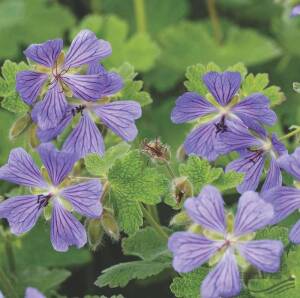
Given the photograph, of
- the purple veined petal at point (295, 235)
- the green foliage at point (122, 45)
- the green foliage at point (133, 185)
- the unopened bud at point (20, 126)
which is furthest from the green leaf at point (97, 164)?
the green foliage at point (122, 45)

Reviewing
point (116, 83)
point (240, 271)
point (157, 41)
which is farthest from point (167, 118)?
point (240, 271)

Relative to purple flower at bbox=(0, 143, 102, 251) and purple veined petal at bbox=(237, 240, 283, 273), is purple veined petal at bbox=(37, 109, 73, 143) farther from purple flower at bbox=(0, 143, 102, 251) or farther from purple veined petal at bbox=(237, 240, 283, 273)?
purple veined petal at bbox=(237, 240, 283, 273)

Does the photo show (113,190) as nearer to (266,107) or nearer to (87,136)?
(87,136)

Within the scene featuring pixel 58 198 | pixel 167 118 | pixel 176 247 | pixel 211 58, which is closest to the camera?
pixel 176 247

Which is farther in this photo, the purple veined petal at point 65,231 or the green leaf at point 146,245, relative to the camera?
the green leaf at point 146,245

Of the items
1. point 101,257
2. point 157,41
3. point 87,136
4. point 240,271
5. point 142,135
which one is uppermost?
point 157,41

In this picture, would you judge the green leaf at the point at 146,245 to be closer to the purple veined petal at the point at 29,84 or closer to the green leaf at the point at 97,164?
the green leaf at the point at 97,164
